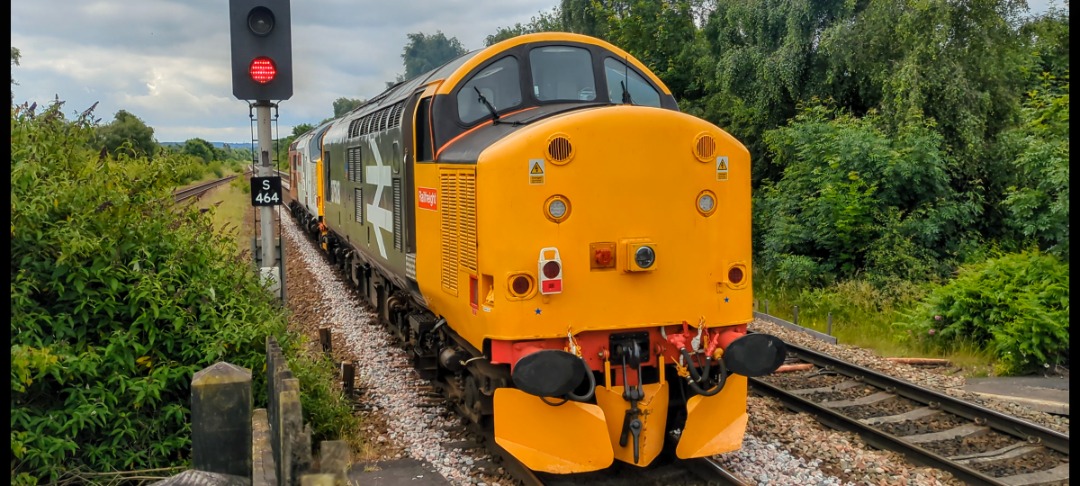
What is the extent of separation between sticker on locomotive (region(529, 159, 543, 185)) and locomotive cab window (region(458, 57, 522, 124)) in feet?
4.61

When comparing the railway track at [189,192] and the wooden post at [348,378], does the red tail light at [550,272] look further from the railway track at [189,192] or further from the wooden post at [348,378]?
the wooden post at [348,378]

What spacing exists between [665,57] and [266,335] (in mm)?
18301

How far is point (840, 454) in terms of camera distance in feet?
22.4

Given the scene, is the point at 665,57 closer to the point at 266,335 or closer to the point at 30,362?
the point at 266,335

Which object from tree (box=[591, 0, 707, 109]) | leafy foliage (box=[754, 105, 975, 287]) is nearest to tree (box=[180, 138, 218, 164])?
tree (box=[591, 0, 707, 109])

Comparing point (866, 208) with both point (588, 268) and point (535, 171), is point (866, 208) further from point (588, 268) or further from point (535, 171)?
point (535, 171)

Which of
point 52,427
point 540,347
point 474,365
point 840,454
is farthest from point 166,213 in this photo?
point 840,454

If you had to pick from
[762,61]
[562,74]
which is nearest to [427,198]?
[562,74]

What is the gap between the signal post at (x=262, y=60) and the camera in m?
8.51

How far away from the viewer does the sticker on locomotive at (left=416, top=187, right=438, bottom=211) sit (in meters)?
6.87

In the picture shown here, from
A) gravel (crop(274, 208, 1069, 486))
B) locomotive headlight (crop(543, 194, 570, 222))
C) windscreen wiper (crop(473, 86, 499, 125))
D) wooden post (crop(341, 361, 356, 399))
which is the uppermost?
windscreen wiper (crop(473, 86, 499, 125))

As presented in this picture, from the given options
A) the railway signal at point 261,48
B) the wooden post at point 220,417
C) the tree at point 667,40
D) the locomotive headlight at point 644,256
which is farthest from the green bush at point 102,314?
the tree at point 667,40

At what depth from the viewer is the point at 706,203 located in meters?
6.26

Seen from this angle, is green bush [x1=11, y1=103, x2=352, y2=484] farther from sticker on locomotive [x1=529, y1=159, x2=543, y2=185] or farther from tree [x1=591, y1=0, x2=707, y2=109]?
tree [x1=591, y1=0, x2=707, y2=109]
